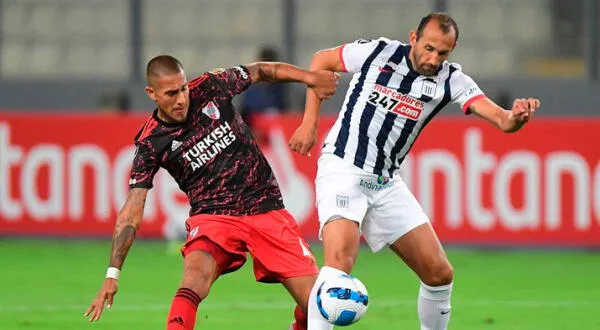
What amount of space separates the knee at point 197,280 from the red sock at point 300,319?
2.11 feet

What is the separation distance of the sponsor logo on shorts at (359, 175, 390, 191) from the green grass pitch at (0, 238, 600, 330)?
1596 millimetres

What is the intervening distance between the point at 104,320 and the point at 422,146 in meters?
5.07

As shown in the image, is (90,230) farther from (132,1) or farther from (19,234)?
(132,1)

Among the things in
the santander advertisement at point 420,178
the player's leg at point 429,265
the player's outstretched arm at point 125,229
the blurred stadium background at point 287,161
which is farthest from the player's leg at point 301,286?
the santander advertisement at point 420,178

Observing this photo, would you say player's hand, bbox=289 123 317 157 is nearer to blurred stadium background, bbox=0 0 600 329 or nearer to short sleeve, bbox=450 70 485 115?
short sleeve, bbox=450 70 485 115

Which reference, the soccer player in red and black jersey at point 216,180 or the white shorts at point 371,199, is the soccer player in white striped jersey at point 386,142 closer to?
the white shorts at point 371,199

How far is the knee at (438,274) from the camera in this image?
7941 mm

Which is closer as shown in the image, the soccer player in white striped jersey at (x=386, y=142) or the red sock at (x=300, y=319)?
the soccer player in white striped jersey at (x=386, y=142)

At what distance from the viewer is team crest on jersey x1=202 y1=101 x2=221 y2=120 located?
7.82 m

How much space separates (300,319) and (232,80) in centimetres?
138

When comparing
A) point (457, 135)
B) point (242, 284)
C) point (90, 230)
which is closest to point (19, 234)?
point (90, 230)

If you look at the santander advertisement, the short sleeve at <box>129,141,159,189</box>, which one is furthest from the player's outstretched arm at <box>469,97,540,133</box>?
the santander advertisement

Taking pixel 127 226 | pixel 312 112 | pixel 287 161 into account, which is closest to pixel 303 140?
pixel 312 112

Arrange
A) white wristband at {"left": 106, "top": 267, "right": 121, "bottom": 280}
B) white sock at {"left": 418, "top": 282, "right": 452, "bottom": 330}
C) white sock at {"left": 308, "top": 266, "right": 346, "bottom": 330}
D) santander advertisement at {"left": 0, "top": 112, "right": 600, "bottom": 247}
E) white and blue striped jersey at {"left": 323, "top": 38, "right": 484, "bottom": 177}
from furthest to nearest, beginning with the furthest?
santander advertisement at {"left": 0, "top": 112, "right": 600, "bottom": 247} → white sock at {"left": 418, "top": 282, "right": 452, "bottom": 330} → white and blue striped jersey at {"left": 323, "top": 38, "right": 484, "bottom": 177} → white sock at {"left": 308, "top": 266, "right": 346, "bottom": 330} → white wristband at {"left": 106, "top": 267, "right": 121, "bottom": 280}
